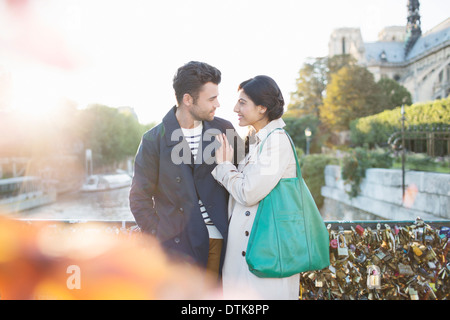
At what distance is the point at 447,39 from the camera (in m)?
52.5

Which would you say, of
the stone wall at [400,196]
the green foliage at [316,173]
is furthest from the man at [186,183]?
the green foliage at [316,173]

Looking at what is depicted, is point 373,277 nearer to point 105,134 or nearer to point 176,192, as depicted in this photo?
point 176,192

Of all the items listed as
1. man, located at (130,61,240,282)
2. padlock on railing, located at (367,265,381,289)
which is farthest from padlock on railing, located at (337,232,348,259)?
man, located at (130,61,240,282)

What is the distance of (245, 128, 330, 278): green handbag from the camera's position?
206cm

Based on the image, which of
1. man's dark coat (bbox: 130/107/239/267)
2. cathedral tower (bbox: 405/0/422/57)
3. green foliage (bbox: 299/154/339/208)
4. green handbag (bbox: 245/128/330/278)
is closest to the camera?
green handbag (bbox: 245/128/330/278)

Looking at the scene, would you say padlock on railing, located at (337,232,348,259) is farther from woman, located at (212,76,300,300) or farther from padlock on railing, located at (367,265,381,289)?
woman, located at (212,76,300,300)

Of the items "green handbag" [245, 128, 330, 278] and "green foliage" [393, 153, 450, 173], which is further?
"green foliage" [393, 153, 450, 173]

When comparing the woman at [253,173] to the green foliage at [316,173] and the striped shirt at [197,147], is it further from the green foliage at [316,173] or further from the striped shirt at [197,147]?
the green foliage at [316,173]

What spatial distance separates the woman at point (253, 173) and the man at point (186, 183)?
123 mm

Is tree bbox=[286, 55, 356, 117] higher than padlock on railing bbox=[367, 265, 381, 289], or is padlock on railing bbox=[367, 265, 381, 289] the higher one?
tree bbox=[286, 55, 356, 117]

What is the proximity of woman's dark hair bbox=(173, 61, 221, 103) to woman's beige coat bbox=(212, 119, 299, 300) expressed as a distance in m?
0.50
